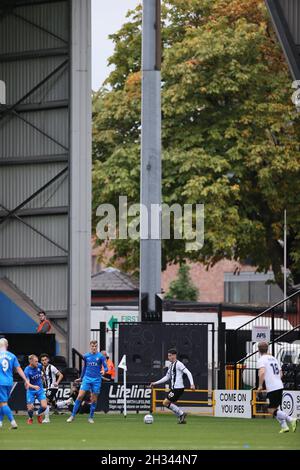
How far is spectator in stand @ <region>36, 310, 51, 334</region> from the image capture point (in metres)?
45.0

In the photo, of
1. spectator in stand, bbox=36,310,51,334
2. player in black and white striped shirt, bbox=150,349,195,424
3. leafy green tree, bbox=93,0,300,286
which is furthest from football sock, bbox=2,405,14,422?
leafy green tree, bbox=93,0,300,286

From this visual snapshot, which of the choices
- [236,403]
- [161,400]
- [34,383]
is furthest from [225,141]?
[34,383]

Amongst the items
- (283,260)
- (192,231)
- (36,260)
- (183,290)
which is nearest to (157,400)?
(36,260)

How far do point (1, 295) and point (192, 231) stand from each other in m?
10.8

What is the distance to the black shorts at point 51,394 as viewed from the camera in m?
40.3

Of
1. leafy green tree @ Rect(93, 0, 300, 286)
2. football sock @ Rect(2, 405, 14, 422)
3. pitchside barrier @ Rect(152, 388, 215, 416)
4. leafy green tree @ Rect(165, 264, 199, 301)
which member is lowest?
pitchside barrier @ Rect(152, 388, 215, 416)

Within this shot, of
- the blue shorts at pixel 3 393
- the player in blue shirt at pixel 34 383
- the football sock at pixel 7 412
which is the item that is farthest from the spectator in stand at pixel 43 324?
the football sock at pixel 7 412

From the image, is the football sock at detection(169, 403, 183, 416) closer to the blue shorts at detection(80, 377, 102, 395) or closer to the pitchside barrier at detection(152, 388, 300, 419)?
the blue shorts at detection(80, 377, 102, 395)

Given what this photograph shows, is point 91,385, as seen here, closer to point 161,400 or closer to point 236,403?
point 236,403

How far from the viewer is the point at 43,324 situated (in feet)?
148

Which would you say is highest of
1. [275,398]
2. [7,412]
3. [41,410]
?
[275,398]

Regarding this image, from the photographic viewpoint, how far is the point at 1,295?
47469 millimetres

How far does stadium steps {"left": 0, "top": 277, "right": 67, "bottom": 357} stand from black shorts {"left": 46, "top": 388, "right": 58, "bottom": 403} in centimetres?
534

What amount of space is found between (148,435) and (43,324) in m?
15.6
